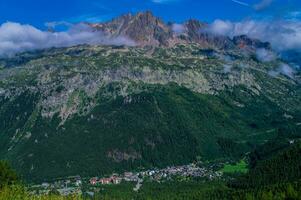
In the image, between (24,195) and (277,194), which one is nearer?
(24,195)

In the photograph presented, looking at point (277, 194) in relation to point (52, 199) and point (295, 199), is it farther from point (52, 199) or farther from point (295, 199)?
point (52, 199)

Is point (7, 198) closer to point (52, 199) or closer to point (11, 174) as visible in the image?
point (52, 199)

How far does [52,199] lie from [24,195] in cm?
700

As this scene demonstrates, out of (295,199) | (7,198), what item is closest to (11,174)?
(7,198)

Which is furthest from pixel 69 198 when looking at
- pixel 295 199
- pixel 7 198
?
pixel 295 199

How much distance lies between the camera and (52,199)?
122m

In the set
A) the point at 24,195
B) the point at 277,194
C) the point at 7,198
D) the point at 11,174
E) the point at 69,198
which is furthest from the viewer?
the point at 277,194

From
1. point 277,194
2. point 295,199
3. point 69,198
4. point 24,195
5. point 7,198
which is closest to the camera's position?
point 7,198

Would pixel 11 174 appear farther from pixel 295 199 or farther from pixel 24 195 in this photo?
pixel 295 199

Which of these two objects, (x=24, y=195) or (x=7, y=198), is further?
(x=24, y=195)

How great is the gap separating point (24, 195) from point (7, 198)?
7.81 meters

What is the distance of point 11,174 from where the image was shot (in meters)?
148

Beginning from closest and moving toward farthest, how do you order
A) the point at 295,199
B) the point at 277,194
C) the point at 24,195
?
the point at 24,195, the point at 295,199, the point at 277,194

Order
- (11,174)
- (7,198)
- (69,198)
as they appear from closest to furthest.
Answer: (7,198), (69,198), (11,174)
